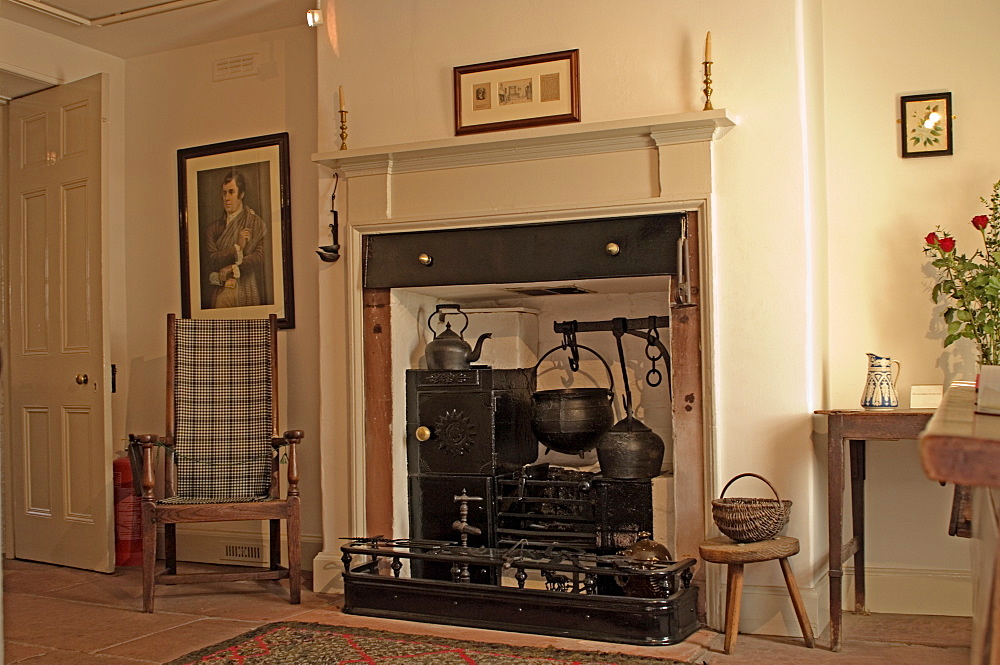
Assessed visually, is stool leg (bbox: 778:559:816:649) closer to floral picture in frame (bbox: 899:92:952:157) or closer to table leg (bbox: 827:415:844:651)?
table leg (bbox: 827:415:844:651)

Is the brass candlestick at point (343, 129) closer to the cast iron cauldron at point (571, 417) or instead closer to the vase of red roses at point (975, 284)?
the cast iron cauldron at point (571, 417)

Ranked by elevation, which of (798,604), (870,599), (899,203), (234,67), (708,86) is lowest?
(870,599)

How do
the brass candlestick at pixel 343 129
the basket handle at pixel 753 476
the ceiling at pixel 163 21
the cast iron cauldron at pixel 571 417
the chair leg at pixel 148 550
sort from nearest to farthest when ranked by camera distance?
the basket handle at pixel 753 476
the chair leg at pixel 148 550
the cast iron cauldron at pixel 571 417
the brass candlestick at pixel 343 129
the ceiling at pixel 163 21

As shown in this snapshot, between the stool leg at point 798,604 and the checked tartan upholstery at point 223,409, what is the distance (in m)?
2.12

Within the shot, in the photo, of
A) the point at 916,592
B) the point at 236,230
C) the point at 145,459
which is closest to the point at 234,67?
the point at 236,230

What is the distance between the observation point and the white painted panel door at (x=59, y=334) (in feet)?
14.8

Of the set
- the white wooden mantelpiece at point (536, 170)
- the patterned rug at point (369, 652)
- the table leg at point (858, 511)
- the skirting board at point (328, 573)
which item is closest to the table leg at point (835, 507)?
the table leg at point (858, 511)

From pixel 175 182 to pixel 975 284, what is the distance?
12.1 feet

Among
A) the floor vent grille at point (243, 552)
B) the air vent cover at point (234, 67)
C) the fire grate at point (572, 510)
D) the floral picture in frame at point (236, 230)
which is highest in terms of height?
the air vent cover at point (234, 67)

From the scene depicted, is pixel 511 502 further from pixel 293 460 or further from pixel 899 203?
pixel 899 203

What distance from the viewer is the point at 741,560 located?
121 inches

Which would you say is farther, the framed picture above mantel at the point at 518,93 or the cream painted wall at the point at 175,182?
the cream painted wall at the point at 175,182

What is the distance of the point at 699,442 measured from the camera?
3.49 m

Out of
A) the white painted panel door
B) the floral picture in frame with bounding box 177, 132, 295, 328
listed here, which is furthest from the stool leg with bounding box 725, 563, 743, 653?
the white painted panel door
